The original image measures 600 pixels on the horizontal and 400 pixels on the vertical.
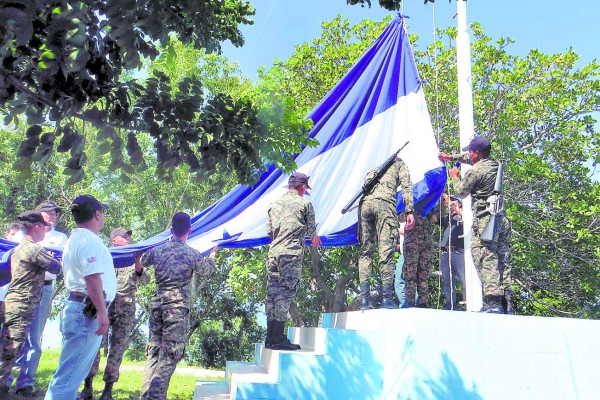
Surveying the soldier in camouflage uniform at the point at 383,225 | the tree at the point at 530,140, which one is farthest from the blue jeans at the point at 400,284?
the tree at the point at 530,140

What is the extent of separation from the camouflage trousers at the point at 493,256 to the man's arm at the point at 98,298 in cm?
308

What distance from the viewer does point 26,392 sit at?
504 centimetres

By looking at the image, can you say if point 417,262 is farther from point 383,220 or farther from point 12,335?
point 12,335

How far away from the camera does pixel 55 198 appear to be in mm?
20094

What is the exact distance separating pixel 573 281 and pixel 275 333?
10443mm

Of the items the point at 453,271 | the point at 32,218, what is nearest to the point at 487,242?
the point at 453,271

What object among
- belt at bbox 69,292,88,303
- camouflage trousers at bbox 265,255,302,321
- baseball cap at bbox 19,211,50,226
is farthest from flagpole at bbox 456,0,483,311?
baseball cap at bbox 19,211,50,226

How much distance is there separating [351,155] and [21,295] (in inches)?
158

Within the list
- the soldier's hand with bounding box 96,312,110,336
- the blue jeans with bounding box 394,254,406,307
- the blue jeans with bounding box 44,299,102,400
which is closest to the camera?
the blue jeans with bounding box 44,299,102,400

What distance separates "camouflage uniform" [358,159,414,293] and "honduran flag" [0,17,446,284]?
1031 millimetres

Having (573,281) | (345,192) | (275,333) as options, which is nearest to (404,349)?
(275,333)

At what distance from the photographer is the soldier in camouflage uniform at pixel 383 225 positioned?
4539mm

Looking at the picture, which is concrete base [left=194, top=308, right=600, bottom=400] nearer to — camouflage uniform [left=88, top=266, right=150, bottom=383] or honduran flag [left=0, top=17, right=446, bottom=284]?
camouflage uniform [left=88, top=266, right=150, bottom=383]

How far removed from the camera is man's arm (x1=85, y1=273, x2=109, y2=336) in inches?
118
